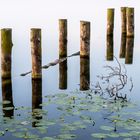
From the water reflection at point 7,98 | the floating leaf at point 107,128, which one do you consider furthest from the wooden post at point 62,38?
the floating leaf at point 107,128

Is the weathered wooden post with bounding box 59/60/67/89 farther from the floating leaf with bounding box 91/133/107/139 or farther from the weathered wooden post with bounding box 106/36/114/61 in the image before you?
the floating leaf with bounding box 91/133/107/139

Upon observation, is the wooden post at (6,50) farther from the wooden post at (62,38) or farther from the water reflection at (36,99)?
the wooden post at (62,38)

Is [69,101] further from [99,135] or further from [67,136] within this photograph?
[99,135]

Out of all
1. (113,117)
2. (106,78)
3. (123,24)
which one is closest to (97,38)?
(123,24)

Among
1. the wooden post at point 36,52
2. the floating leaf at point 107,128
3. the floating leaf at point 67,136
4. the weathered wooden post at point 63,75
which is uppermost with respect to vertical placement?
the wooden post at point 36,52

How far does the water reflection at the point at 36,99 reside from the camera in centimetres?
983

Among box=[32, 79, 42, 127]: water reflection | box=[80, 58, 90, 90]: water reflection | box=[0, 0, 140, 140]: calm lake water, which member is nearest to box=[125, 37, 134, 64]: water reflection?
box=[0, 0, 140, 140]: calm lake water

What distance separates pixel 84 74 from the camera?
14680 mm

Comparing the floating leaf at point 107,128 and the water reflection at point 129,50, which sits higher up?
the water reflection at point 129,50

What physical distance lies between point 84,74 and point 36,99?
3.14 metres

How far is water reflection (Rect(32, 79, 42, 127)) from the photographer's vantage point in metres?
9.83

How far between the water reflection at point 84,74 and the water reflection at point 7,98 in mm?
2067

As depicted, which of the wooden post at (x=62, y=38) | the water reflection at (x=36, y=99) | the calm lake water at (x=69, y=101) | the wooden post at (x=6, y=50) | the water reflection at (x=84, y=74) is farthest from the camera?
the wooden post at (x=62, y=38)

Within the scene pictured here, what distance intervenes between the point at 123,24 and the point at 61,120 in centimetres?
1160
